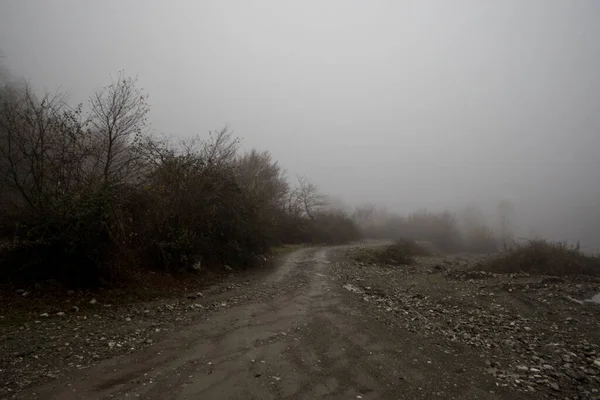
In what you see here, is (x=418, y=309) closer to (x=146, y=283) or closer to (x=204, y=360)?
(x=204, y=360)

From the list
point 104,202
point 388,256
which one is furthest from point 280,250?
point 104,202

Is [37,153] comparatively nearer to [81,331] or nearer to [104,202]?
[104,202]

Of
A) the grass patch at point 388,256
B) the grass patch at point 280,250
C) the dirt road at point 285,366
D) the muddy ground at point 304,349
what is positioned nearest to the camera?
the dirt road at point 285,366

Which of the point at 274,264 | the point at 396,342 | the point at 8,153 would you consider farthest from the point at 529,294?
the point at 8,153

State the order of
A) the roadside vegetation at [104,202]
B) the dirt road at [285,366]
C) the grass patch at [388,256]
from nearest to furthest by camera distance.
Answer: the dirt road at [285,366]
the roadside vegetation at [104,202]
the grass patch at [388,256]

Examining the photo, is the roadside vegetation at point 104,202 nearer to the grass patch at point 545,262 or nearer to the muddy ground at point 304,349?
the muddy ground at point 304,349

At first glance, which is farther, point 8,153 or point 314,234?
point 314,234

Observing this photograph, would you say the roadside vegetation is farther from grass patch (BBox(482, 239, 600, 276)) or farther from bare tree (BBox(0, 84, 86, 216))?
grass patch (BBox(482, 239, 600, 276))

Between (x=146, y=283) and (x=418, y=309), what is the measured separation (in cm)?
954

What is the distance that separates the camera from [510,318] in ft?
33.3

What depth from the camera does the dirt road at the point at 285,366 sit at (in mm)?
5219

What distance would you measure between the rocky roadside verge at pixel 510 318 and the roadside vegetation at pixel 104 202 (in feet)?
24.0

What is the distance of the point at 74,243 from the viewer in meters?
9.23

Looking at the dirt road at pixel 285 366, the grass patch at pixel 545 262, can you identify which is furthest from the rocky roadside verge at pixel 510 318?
the grass patch at pixel 545 262
